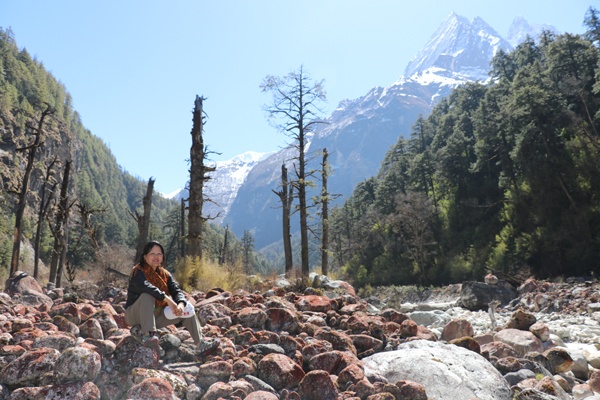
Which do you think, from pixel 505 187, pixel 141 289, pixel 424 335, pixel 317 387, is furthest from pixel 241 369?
pixel 505 187

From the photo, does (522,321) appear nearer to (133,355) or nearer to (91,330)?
(133,355)

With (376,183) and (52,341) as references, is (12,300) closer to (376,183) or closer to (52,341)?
(52,341)

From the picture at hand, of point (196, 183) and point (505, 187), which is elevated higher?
point (505, 187)

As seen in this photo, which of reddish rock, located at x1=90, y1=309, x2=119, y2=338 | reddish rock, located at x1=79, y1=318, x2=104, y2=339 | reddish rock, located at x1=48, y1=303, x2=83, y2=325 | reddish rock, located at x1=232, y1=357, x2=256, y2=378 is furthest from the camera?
reddish rock, located at x1=48, y1=303, x2=83, y2=325

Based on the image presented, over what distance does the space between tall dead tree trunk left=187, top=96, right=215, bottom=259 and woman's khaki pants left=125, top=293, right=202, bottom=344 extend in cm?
733

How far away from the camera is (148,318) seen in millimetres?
4742

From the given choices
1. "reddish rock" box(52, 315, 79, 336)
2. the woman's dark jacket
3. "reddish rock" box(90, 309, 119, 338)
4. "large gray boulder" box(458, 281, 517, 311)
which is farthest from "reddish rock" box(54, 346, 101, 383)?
"large gray boulder" box(458, 281, 517, 311)

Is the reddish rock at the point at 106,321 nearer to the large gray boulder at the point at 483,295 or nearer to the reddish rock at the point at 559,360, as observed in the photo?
the reddish rock at the point at 559,360

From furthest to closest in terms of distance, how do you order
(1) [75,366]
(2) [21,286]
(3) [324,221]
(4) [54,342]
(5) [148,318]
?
(3) [324,221], (2) [21,286], (5) [148,318], (4) [54,342], (1) [75,366]

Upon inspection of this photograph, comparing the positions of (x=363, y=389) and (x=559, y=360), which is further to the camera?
(x=559, y=360)

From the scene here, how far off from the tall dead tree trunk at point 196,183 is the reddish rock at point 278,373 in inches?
314

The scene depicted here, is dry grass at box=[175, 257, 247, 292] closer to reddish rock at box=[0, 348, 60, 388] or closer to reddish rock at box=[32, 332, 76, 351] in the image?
reddish rock at box=[32, 332, 76, 351]

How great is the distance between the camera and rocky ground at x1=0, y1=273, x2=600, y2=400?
3.96 metres

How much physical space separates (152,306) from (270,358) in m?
1.43
